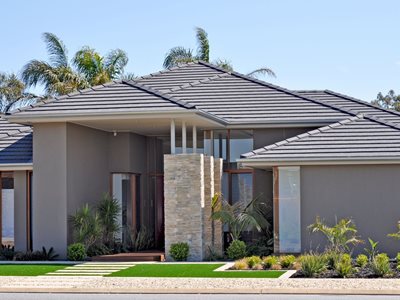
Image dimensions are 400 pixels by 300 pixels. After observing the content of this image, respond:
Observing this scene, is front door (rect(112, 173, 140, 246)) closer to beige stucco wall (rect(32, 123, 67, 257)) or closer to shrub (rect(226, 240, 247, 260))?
beige stucco wall (rect(32, 123, 67, 257))

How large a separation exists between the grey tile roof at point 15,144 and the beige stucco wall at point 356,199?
8713 mm

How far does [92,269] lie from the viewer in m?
24.4

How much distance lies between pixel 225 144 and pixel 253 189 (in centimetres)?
173

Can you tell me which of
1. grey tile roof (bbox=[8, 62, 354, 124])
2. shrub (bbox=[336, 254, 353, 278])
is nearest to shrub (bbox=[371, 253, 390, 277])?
shrub (bbox=[336, 254, 353, 278])

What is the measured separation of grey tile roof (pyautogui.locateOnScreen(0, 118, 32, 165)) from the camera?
29812mm

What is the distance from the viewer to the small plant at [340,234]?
967 inches

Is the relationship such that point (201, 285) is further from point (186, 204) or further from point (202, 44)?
point (202, 44)

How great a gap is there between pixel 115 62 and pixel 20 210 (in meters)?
20.7

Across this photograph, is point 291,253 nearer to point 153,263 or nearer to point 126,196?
point 153,263

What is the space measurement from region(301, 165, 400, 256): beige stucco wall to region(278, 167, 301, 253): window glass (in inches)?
6.8

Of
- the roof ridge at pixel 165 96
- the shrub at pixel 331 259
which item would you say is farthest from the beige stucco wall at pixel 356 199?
the shrub at pixel 331 259

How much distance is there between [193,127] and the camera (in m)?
28.9

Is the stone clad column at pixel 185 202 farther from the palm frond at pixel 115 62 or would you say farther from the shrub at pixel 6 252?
the palm frond at pixel 115 62

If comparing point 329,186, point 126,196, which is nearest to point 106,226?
point 126,196
